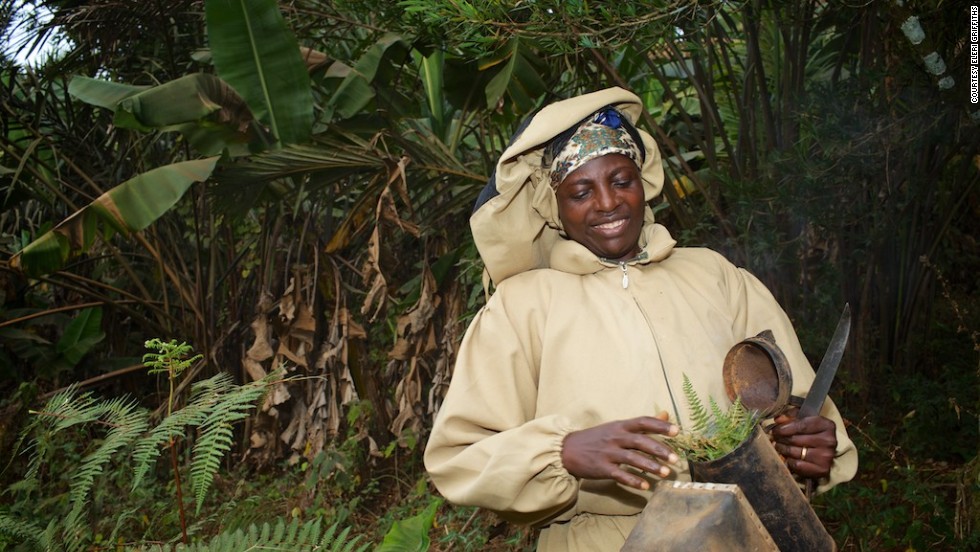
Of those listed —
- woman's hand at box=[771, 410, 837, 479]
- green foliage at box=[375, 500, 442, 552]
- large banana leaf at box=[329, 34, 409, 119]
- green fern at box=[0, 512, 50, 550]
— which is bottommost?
woman's hand at box=[771, 410, 837, 479]

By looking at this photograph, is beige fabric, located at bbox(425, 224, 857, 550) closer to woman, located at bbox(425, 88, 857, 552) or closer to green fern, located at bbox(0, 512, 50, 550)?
woman, located at bbox(425, 88, 857, 552)

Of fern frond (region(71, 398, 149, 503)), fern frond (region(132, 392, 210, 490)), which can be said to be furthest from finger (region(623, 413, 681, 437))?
fern frond (region(71, 398, 149, 503))

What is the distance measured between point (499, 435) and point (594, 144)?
810 mm

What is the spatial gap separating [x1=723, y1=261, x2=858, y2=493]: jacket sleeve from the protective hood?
24 centimetres

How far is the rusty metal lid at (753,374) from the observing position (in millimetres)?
1922

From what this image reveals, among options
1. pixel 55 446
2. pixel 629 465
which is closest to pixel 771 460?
pixel 629 465

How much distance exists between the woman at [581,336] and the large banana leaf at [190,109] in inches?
104

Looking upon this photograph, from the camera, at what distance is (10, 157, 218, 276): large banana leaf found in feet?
14.5

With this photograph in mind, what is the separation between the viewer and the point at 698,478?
166 cm

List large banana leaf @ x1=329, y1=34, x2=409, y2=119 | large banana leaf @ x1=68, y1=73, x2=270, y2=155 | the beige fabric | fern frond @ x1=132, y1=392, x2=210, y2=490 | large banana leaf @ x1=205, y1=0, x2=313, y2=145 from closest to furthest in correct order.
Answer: the beige fabric, fern frond @ x1=132, y1=392, x2=210, y2=490, large banana leaf @ x1=68, y1=73, x2=270, y2=155, large banana leaf @ x1=205, y1=0, x2=313, y2=145, large banana leaf @ x1=329, y1=34, x2=409, y2=119

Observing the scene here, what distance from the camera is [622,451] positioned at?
1659mm

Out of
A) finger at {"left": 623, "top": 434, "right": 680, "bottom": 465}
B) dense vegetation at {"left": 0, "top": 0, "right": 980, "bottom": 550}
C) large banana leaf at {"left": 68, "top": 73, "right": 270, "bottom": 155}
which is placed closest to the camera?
finger at {"left": 623, "top": 434, "right": 680, "bottom": 465}

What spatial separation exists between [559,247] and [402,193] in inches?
Answer: 84.9

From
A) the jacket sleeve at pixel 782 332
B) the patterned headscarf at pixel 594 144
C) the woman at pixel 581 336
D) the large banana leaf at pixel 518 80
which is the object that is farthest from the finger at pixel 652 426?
the large banana leaf at pixel 518 80
